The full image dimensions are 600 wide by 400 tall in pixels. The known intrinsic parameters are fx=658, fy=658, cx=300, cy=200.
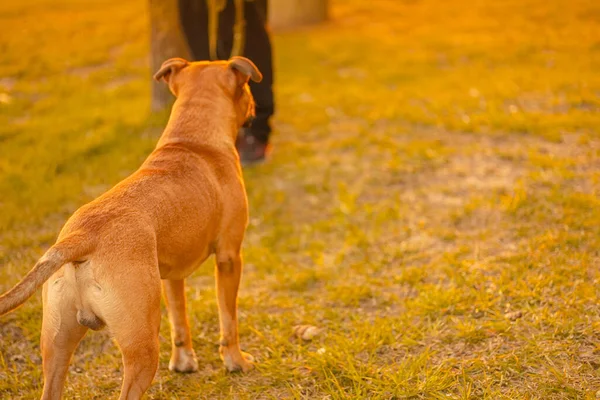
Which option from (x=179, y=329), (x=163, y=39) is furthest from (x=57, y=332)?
(x=163, y=39)

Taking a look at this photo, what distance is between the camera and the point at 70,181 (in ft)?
19.0

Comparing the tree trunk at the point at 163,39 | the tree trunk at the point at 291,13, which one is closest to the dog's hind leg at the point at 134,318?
the tree trunk at the point at 163,39

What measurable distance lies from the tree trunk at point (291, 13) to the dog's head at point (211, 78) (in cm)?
741

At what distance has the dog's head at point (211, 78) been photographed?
362 centimetres

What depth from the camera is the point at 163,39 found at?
6.80 metres

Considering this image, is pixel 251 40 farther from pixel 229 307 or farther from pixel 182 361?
pixel 182 361

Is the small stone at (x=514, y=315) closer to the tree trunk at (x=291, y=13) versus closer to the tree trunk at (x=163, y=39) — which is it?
the tree trunk at (x=163, y=39)

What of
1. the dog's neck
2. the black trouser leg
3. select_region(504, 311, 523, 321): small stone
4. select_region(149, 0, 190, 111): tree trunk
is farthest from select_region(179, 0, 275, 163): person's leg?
select_region(504, 311, 523, 321): small stone

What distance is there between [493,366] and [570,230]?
1.56 metres

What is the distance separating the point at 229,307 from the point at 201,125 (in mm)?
970

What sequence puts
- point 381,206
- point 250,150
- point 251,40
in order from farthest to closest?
point 250,150
point 251,40
point 381,206

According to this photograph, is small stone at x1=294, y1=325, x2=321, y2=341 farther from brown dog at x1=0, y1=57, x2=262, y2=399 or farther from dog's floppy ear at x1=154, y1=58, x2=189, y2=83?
dog's floppy ear at x1=154, y1=58, x2=189, y2=83

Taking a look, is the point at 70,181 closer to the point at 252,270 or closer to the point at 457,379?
the point at 252,270

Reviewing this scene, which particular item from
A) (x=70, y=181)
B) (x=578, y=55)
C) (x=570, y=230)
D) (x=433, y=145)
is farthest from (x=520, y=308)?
(x=578, y=55)
